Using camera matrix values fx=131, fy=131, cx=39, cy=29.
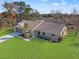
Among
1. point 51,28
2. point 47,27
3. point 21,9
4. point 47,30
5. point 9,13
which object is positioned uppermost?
point 21,9

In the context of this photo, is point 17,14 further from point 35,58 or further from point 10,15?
point 35,58

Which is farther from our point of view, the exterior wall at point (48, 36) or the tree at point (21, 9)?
the tree at point (21, 9)

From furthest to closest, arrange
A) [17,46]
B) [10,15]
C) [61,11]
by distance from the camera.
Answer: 1. [61,11]
2. [10,15]
3. [17,46]

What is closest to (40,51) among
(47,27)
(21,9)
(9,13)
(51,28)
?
(51,28)

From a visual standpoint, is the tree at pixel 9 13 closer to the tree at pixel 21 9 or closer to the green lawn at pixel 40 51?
the tree at pixel 21 9

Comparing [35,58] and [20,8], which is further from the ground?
[20,8]

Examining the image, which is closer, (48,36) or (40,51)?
(40,51)

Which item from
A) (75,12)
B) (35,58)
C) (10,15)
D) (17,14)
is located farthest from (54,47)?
(75,12)

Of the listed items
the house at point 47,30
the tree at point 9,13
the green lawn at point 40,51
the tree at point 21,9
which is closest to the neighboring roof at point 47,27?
the house at point 47,30

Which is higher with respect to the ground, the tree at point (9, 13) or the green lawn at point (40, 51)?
the tree at point (9, 13)

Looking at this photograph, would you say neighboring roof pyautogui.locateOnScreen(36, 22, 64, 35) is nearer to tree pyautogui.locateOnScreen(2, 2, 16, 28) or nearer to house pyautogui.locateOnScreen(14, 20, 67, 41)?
house pyautogui.locateOnScreen(14, 20, 67, 41)

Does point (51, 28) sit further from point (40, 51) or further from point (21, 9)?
point (21, 9)
